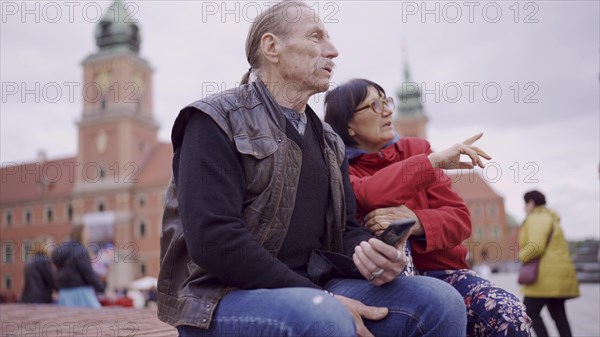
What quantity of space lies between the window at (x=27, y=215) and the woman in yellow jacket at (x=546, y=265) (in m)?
54.3

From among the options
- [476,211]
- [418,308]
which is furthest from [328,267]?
[476,211]

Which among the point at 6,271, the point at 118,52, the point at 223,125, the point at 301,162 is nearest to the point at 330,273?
the point at 301,162

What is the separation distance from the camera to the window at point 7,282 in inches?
2031

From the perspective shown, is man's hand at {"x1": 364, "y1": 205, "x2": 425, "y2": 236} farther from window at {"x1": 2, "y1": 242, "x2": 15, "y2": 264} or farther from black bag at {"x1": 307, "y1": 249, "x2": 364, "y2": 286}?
window at {"x1": 2, "y1": 242, "x2": 15, "y2": 264}

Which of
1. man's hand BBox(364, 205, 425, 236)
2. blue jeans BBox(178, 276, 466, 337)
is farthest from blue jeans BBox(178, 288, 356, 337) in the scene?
man's hand BBox(364, 205, 425, 236)

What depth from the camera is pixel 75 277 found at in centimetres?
695

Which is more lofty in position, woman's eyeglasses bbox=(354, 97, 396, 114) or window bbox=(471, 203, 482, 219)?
woman's eyeglasses bbox=(354, 97, 396, 114)

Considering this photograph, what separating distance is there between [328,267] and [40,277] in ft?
23.2

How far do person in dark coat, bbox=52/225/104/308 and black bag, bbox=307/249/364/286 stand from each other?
545 cm

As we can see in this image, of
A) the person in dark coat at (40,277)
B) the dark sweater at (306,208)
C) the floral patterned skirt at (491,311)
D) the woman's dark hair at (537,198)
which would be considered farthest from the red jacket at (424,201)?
the person in dark coat at (40,277)

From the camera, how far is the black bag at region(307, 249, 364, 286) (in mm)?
2041

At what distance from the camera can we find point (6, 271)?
52000mm

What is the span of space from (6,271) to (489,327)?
5711 centimetres

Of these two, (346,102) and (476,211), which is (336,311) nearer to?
(346,102)
